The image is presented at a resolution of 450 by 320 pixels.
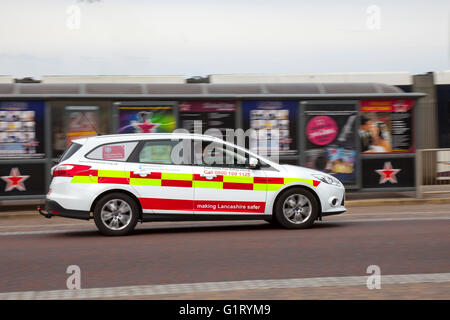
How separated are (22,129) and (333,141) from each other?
22.5 feet

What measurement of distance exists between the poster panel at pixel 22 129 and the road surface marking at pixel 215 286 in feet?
28.9

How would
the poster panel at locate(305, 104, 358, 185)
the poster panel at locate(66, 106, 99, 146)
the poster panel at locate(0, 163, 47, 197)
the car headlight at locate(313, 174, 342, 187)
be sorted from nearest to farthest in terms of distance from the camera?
the car headlight at locate(313, 174, 342, 187) < the poster panel at locate(0, 163, 47, 197) < the poster panel at locate(66, 106, 99, 146) < the poster panel at locate(305, 104, 358, 185)

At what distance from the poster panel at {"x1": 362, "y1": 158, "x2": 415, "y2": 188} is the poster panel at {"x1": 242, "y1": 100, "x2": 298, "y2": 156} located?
1746 mm

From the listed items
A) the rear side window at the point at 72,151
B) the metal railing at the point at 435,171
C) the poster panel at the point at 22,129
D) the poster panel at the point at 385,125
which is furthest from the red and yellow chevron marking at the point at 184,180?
the metal railing at the point at 435,171

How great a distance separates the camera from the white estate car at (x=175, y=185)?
420 inches

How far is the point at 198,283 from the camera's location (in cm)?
694

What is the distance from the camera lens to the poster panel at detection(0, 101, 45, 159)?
14930mm

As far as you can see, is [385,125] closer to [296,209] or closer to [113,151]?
[296,209]

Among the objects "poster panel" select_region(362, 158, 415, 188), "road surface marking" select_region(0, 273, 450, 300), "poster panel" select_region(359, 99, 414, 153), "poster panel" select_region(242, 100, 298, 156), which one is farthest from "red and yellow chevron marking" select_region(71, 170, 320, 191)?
"poster panel" select_region(359, 99, 414, 153)

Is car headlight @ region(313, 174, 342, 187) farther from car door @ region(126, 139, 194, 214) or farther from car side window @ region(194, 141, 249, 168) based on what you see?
car door @ region(126, 139, 194, 214)

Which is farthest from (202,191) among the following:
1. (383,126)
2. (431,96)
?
(431,96)

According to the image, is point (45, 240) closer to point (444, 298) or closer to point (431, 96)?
point (444, 298)

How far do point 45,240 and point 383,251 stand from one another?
5003 mm

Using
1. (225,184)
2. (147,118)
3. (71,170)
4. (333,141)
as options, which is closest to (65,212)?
(71,170)
